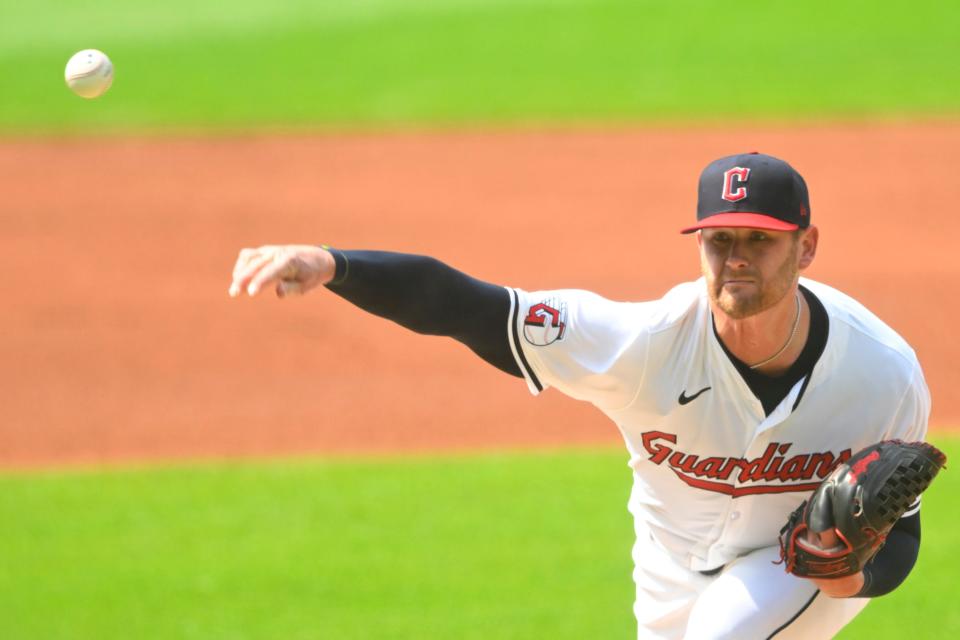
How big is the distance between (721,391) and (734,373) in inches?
2.7

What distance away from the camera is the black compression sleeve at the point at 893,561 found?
3744 mm

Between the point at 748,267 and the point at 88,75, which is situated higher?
the point at 88,75

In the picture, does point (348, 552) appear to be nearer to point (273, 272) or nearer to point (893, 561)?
point (893, 561)

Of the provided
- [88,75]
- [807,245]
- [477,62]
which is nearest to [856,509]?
[807,245]

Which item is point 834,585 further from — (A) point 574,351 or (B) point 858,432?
(A) point 574,351

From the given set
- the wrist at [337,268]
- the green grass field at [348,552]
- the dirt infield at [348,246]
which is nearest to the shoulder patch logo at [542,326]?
the wrist at [337,268]

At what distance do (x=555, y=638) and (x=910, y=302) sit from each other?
5.90 metres

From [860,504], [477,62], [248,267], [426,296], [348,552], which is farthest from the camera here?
[477,62]

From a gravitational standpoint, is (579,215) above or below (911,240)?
above

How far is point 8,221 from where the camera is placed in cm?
1311

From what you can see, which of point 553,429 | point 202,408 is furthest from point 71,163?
point 553,429

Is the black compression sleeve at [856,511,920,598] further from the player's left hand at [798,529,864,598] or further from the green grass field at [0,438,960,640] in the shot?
the green grass field at [0,438,960,640]

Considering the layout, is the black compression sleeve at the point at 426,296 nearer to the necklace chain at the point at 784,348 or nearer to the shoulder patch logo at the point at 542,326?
the shoulder patch logo at the point at 542,326

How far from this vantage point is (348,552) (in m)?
6.74
